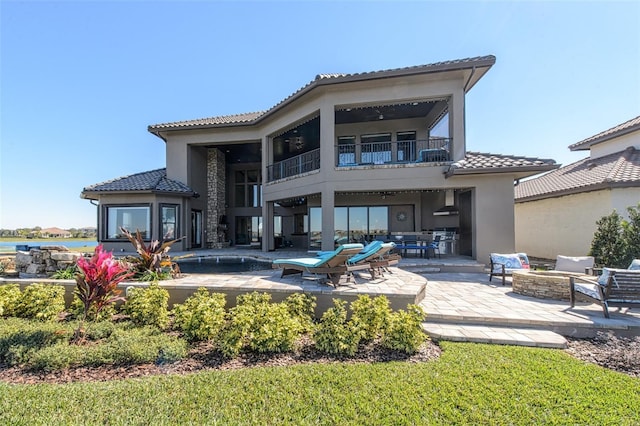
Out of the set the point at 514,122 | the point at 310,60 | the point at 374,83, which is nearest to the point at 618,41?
the point at 514,122

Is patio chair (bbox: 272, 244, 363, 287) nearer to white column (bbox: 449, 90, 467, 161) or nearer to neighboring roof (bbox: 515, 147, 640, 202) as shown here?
white column (bbox: 449, 90, 467, 161)

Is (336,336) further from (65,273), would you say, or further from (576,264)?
(576,264)

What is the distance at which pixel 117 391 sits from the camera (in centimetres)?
277

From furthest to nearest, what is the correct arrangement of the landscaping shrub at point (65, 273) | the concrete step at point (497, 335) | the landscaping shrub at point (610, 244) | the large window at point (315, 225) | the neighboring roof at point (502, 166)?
the large window at point (315, 225), the neighboring roof at point (502, 166), the landscaping shrub at point (610, 244), the landscaping shrub at point (65, 273), the concrete step at point (497, 335)

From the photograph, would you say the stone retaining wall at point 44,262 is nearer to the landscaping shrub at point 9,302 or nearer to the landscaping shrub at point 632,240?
the landscaping shrub at point 9,302

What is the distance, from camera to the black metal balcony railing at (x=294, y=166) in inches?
504

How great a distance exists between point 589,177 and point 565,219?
6.91 ft

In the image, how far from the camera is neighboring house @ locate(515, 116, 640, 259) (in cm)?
1027

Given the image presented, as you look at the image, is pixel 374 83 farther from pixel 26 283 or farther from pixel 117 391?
pixel 26 283

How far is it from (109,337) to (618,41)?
1874cm

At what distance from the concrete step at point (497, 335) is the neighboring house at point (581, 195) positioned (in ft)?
33.3

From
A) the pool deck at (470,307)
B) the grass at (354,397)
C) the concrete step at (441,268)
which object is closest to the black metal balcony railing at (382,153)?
the concrete step at (441,268)

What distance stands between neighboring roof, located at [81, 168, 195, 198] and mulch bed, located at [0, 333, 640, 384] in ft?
42.2

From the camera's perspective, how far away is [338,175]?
11008 mm
